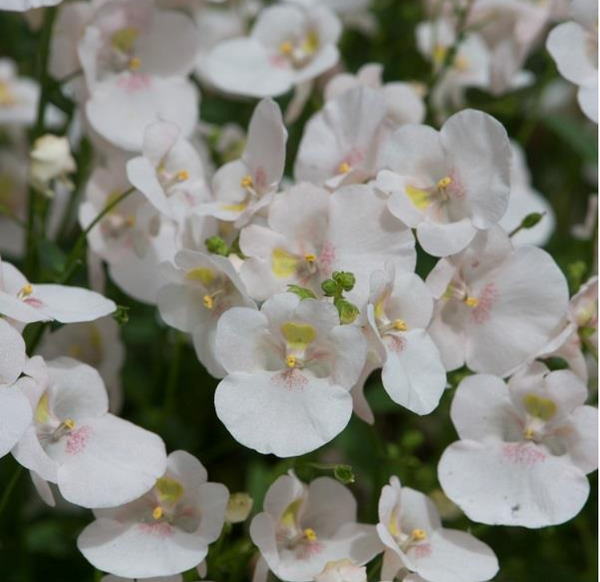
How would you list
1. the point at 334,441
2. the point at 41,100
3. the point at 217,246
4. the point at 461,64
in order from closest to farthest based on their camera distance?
1. the point at 217,246
2. the point at 41,100
3. the point at 334,441
4. the point at 461,64

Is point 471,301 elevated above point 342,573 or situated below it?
above

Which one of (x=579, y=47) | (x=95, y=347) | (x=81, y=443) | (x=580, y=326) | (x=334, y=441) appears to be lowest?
(x=334, y=441)

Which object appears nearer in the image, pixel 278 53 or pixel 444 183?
pixel 444 183

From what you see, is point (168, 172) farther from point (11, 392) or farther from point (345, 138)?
point (11, 392)

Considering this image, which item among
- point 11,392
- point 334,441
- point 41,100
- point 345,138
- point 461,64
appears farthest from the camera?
point 461,64

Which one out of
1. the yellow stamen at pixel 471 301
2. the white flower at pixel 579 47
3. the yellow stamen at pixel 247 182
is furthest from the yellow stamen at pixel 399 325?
the white flower at pixel 579 47

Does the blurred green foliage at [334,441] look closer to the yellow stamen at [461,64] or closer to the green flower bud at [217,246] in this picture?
the yellow stamen at [461,64]

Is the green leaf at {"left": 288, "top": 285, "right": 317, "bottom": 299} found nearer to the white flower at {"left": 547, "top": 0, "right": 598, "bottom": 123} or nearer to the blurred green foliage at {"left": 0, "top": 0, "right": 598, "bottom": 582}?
the blurred green foliage at {"left": 0, "top": 0, "right": 598, "bottom": 582}

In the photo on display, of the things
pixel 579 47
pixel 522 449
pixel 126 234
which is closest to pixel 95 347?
pixel 126 234
